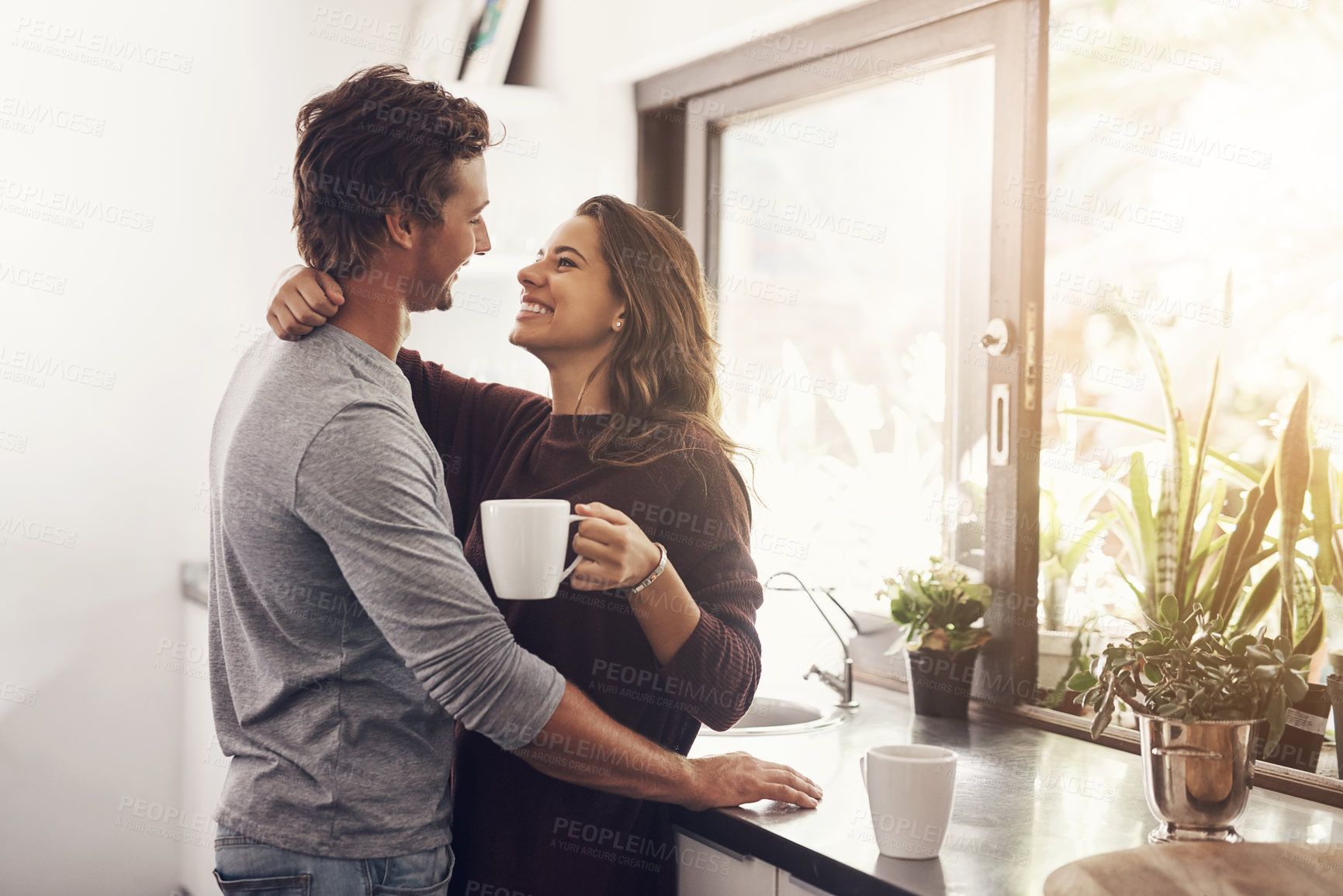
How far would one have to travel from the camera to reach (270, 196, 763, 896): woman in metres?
1.27

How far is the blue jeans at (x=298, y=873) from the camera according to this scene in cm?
110

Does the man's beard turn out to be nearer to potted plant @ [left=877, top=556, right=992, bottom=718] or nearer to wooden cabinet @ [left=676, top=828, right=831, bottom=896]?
wooden cabinet @ [left=676, top=828, right=831, bottom=896]

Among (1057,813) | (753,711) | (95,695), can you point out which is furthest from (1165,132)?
(95,695)

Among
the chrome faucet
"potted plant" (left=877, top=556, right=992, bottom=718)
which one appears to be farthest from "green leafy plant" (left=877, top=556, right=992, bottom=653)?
the chrome faucet

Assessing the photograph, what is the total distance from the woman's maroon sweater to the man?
102 millimetres

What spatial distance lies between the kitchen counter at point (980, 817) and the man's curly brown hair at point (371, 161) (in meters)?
0.78

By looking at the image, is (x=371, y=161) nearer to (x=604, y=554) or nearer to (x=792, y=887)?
(x=604, y=554)

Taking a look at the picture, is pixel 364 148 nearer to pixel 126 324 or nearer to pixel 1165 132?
pixel 1165 132

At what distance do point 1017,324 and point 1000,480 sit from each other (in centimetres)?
26

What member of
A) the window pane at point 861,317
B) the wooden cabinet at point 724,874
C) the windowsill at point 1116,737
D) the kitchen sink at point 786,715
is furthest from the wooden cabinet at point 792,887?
the window pane at point 861,317

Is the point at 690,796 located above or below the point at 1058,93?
below

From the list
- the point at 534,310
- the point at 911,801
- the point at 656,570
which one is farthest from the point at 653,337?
the point at 911,801

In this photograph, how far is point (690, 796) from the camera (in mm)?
1265

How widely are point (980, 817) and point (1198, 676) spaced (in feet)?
1.00
